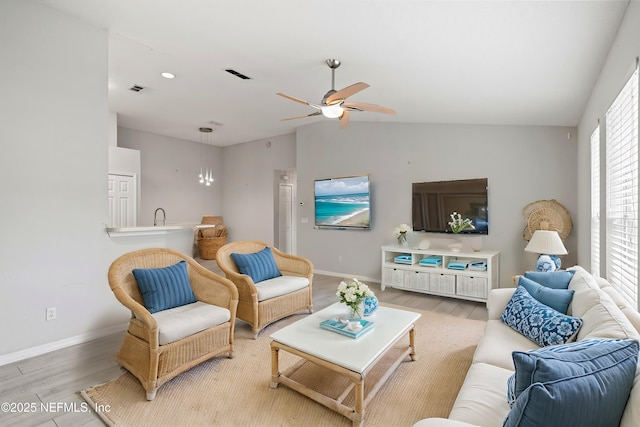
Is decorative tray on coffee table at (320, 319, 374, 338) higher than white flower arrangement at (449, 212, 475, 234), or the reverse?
white flower arrangement at (449, 212, 475, 234)

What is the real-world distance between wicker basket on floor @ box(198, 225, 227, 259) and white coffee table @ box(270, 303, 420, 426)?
5556 millimetres

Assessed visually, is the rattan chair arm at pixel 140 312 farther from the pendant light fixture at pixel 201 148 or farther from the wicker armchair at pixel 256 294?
the pendant light fixture at pixel 201 148

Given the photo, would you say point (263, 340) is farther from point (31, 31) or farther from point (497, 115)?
point (497, 115)

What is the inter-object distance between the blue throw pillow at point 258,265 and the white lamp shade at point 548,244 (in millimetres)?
2918

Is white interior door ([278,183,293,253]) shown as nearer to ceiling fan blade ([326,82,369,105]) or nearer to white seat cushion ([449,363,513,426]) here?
ceiling fan blade ([326,82,369,105])

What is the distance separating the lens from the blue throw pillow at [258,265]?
353cm

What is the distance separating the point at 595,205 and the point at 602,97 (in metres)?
1.11

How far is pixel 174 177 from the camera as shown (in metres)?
7.52

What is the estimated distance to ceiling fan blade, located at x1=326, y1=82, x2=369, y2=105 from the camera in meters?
2.78

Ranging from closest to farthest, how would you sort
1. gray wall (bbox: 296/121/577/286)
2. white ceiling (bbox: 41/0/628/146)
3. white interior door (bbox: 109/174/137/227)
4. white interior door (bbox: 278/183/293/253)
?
white ceiling (bbox: 41/0/628/146) → gray wall (bbox: 296/121/577/286) → white interior door (bbox: 109/174/137/227) → white interior door (bbox: 278/183/293/253)

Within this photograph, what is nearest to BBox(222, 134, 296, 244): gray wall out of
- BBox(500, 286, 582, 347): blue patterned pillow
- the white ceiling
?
the white ceiling

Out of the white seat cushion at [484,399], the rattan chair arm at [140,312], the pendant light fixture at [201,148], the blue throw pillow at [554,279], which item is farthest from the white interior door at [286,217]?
the white seat cushion at [484,399]

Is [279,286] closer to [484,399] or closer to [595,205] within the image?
[484,399]

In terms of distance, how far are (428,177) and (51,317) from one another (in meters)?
4.96
